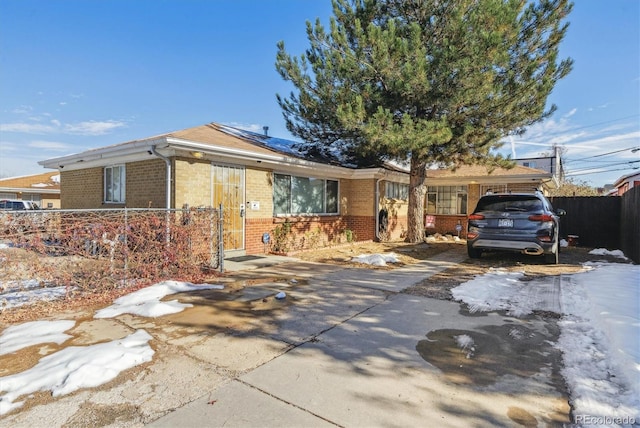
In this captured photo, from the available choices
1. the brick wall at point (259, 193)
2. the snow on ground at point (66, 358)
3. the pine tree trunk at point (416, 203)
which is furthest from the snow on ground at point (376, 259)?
the snow on ground at point (66, 358)

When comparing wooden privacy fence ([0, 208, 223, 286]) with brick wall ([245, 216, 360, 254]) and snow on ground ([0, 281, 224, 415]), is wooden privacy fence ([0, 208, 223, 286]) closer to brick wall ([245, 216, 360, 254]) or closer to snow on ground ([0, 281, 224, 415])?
snow on ground ([0, 281, 224, 415])

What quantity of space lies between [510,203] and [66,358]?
864 cm

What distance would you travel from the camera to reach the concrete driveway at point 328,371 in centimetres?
251

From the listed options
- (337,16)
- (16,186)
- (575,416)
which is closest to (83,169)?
(337,16)

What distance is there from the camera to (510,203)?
27.0 ft

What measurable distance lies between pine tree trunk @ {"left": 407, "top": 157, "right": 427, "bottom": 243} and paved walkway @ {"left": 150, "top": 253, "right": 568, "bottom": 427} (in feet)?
26.0

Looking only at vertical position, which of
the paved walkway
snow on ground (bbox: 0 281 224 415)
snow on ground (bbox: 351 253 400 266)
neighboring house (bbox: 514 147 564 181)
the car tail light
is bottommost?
the paved walkway

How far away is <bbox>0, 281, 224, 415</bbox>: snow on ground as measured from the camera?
282cm

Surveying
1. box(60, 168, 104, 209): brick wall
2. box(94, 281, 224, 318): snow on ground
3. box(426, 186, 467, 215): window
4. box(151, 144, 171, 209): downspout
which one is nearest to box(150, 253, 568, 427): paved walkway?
box(94, 281, 224, 318): snow on ground

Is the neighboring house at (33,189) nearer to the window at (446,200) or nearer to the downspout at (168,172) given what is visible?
the downspout at (168,172)

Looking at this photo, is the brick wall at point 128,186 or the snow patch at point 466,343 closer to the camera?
the snow patch at point 466,343

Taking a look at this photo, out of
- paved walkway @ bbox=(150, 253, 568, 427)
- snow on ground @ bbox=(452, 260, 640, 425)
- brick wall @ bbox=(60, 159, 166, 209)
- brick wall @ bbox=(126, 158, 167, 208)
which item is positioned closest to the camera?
paved walkway @ bbox=(150, 253, 568, 427)

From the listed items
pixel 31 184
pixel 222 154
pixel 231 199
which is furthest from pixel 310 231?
pixel 31 184

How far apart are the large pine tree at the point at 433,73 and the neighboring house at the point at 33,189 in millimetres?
30597
